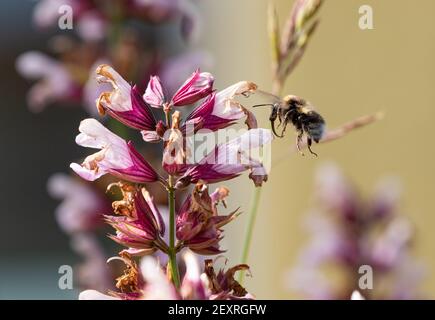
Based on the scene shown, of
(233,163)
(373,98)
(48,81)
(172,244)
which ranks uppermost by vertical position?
(373,98)

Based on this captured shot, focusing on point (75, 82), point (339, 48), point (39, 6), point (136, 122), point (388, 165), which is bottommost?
point (136, 122)

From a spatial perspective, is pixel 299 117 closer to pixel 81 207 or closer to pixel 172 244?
pixel 172 244

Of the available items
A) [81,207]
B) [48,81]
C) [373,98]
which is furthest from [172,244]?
[373,98]

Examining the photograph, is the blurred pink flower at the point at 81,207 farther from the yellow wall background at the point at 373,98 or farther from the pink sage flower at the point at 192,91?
the yellow wall background at the point at 373,98

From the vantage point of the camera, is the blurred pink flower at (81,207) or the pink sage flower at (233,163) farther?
the blurred pink flower at (81,207)

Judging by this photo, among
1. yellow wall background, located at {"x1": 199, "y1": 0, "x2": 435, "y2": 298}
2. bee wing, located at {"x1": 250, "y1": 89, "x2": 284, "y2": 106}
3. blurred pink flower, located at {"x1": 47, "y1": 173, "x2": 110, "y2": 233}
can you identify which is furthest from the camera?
yellow wall background, located at {"x1": 199, "y1": 0, "x2": 435, "y2": 298}

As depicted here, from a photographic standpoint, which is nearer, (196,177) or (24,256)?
(196,177)

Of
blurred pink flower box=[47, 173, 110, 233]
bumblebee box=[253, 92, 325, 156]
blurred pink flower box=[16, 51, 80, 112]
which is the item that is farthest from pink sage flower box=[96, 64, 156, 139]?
blurred pink flower box=[16, 51, 80, 112]

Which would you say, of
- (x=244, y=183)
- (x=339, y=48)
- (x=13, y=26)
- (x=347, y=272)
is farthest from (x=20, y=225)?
(x=347, y=272)

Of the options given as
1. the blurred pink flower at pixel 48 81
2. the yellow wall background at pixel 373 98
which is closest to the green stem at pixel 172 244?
the blurred pink flower at pixel 48 81

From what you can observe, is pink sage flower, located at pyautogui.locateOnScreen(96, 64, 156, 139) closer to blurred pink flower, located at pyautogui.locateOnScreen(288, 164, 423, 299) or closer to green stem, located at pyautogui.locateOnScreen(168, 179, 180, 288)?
green stem, located at pyautogui.locateOnScreen(168, 179, 180, 288)

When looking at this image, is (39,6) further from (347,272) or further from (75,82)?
(347,272)
